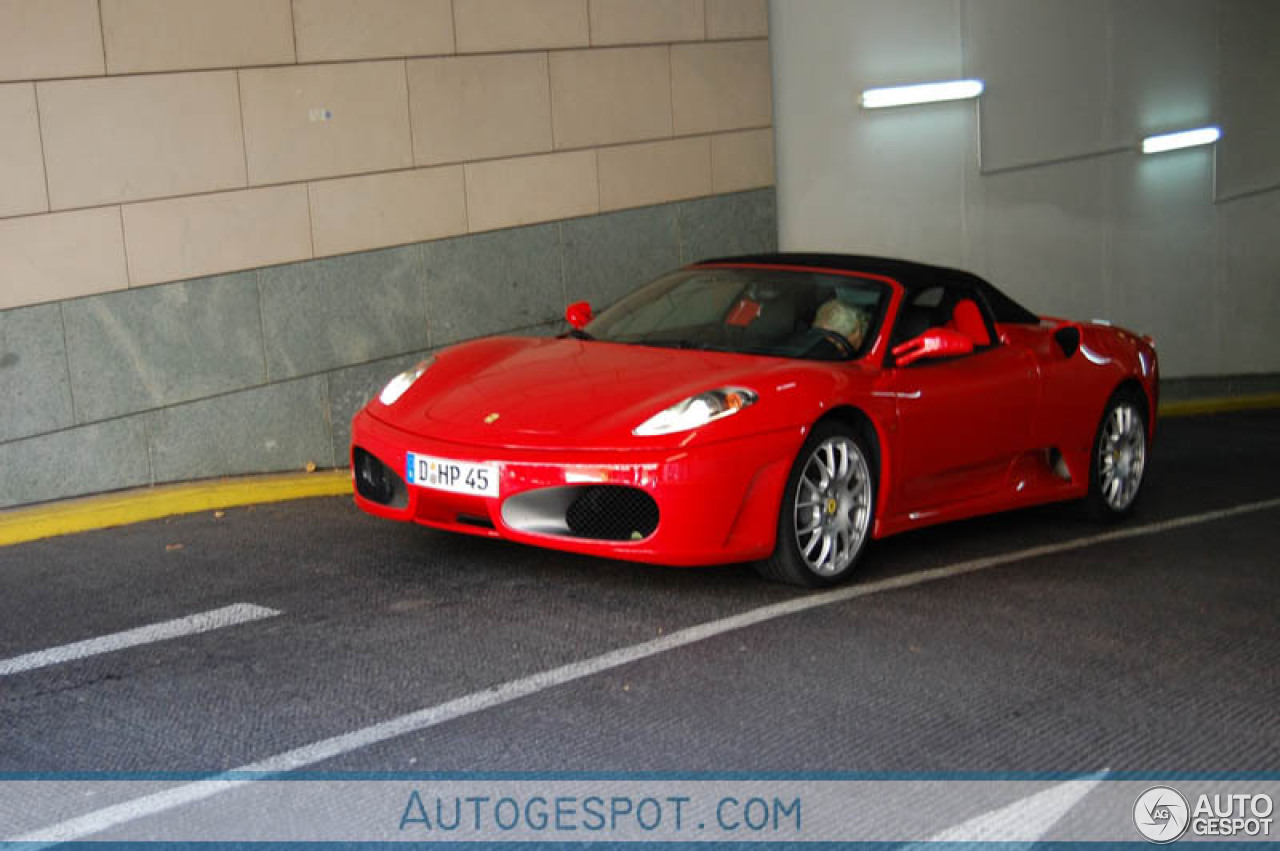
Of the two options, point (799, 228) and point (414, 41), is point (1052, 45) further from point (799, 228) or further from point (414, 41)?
point (414, 41)

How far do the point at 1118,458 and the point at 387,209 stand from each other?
4.39 metres

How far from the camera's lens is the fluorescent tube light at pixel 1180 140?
51.0ft

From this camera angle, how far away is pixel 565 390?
612cm

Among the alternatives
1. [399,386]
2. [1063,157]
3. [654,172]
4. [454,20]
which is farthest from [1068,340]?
[1063,157]

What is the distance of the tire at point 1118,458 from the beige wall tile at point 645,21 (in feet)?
14.4

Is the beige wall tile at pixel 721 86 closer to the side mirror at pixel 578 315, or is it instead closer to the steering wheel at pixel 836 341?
Answer: the side mirror at pixel 578 315

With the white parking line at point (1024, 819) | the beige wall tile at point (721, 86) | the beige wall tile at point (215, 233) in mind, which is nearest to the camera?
the white parking line at point (1024, 819)

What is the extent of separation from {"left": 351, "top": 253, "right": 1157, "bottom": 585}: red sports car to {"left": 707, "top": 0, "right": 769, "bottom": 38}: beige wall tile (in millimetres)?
4373

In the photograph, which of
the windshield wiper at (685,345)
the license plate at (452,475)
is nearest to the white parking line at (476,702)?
the license plate at (452,475)

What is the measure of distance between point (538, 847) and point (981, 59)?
11.3 metres

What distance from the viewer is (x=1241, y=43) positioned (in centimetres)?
1672

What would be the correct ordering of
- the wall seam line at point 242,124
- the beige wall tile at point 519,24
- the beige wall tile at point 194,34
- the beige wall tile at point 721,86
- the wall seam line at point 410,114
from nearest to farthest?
the beige wall tile at point 194,34 → the wall seam line at point 242,124 → the wall seam line at point 410,114 → the beige wall tile at point 519,24 → the beige wall tile at point 721,86

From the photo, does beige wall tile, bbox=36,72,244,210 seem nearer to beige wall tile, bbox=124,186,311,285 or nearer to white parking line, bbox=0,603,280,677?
beige wall tile, bbox=124,186,311,285

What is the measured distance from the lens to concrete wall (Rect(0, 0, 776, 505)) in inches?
302
